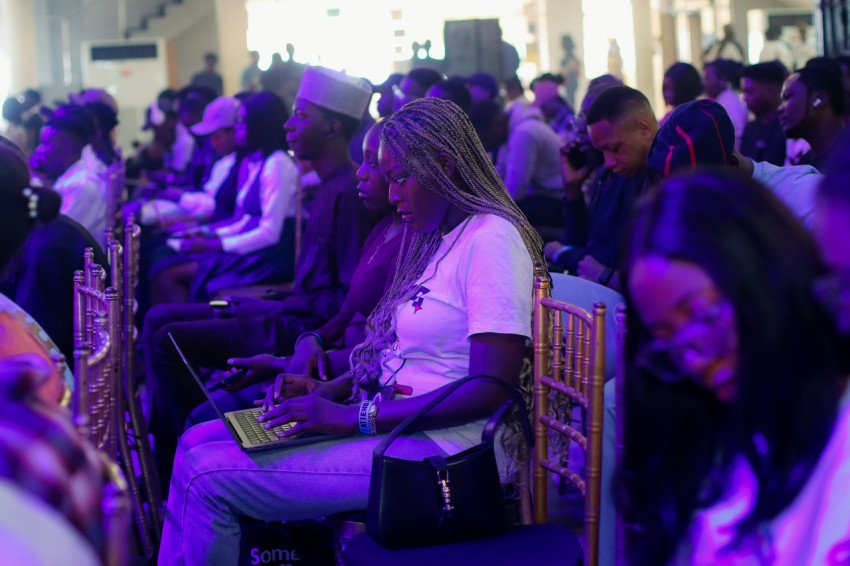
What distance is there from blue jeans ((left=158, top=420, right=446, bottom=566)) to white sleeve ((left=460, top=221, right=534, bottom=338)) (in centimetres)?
29

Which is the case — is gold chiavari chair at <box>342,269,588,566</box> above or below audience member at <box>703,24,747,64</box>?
below

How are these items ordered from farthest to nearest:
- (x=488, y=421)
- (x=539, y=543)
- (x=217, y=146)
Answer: (x=217, y=146), (x=488, y=421), (x=539, y=543)

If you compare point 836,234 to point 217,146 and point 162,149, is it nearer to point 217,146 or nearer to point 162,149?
point 217,146

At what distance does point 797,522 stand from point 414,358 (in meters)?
1.12

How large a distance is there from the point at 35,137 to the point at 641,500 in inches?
308

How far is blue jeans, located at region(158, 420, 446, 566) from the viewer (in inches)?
71.9

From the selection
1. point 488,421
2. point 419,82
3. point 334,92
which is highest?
point 419,82

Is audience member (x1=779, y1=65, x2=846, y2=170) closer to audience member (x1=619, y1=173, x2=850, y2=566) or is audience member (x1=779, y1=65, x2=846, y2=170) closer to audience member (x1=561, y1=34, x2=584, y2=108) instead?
audience member (x1=619, y1=173, x2=850, y2=566)

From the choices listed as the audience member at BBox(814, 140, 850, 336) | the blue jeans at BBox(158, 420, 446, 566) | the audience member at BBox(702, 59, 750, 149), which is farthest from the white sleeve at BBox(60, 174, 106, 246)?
the audience member at BBox(702, 59, 750, 149)

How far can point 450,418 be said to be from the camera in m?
1.84

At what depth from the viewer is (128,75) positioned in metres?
13.5

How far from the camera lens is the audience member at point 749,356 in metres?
0.91

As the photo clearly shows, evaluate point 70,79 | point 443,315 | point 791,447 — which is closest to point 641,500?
point 791,447

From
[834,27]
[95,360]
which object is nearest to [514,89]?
[834,27]
